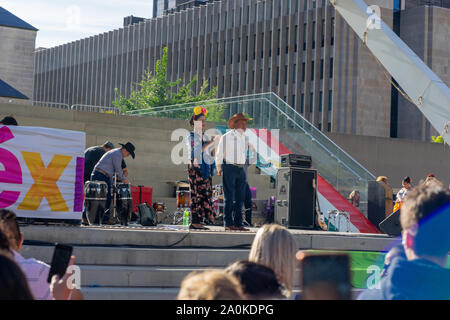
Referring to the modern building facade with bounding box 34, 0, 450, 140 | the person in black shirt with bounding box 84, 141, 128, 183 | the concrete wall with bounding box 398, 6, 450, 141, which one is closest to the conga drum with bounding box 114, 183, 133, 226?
the person in black shirt with bounding box 84, 141, 128, 183

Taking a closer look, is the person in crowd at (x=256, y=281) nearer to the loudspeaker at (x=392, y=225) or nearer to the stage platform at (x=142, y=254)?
the stage platform at (x=142, y=254)

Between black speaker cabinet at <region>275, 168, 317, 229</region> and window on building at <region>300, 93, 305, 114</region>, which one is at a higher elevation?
window on building at <region>300, 93, 305, 114</region>

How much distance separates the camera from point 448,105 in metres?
16.0

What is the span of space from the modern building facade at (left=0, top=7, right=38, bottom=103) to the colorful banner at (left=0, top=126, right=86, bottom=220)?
5738 cm

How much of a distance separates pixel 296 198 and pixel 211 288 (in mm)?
12659

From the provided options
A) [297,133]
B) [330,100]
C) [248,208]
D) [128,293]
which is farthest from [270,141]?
[330,100]

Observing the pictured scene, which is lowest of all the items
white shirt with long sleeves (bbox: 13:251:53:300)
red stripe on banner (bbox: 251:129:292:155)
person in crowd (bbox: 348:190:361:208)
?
Result: white shirt with long sleeves (bbox: 13:251:53:300)

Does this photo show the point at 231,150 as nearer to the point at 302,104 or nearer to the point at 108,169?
the point at 108,169

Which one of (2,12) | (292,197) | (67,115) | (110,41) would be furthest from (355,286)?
(110,41)

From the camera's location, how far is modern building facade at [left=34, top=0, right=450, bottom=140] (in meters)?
63.9

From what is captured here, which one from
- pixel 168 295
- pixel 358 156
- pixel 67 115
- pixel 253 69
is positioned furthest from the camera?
pixel 253 69

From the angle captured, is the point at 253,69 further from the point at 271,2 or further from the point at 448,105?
the point at 448,105

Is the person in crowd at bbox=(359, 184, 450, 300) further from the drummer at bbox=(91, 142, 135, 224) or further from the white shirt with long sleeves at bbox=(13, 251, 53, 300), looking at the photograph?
the drummer at bbox=(91, 142, 135, 224)

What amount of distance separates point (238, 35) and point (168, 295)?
6847cm
